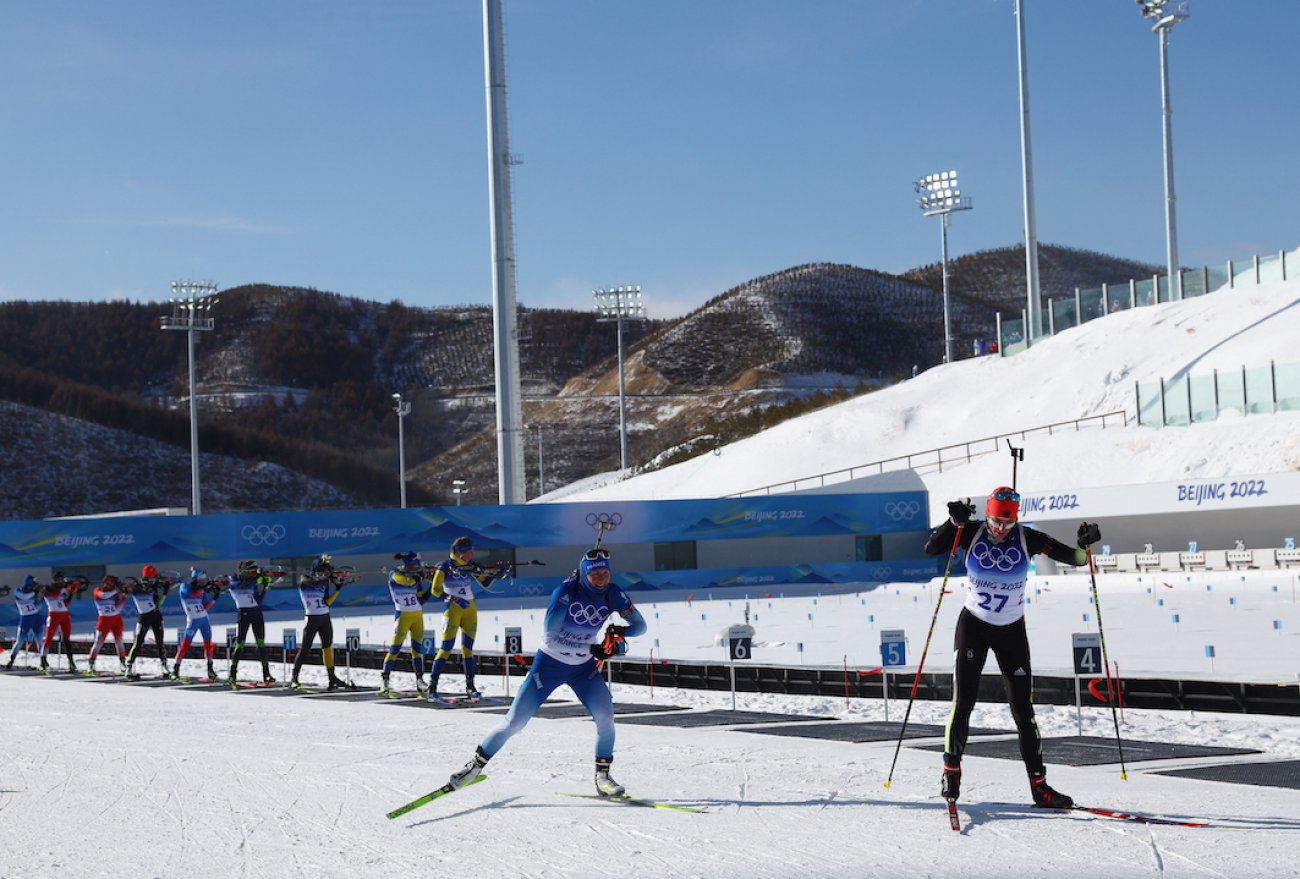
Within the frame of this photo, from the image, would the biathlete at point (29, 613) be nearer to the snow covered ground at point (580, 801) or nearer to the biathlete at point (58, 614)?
the biathlete at point (58, 614)

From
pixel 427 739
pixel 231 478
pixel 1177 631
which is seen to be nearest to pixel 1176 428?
pixel 1177 631

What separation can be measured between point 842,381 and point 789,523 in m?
111

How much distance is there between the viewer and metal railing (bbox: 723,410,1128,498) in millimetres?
52781

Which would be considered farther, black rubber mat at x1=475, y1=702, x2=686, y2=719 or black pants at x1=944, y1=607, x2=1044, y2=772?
black rubber mat at x1=475, y1=702, x2=686, y2=719

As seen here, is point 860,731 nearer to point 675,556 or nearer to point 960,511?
point 960,511

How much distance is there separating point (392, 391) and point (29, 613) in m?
177

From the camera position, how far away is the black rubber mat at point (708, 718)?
1407cm

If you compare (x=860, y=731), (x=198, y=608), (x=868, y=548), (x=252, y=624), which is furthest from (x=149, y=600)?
Answer: (x=868, y=548)

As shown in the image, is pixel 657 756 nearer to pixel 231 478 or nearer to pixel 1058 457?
pixel 1058 457

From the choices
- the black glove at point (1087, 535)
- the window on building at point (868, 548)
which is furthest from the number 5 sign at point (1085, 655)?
the window on building at point (868, 548)

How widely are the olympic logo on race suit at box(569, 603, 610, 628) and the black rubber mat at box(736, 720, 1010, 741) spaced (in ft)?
13.5

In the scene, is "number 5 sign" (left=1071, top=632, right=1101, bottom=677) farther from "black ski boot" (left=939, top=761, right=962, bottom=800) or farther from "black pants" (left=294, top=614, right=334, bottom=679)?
"black pants" (left=294, top=614, right=334, bottom=679)

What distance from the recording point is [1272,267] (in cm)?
5681

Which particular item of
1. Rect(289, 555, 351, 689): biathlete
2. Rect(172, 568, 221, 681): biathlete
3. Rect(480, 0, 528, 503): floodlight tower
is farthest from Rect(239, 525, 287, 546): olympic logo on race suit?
Rect(289, 555, 351, 689): biathlete
